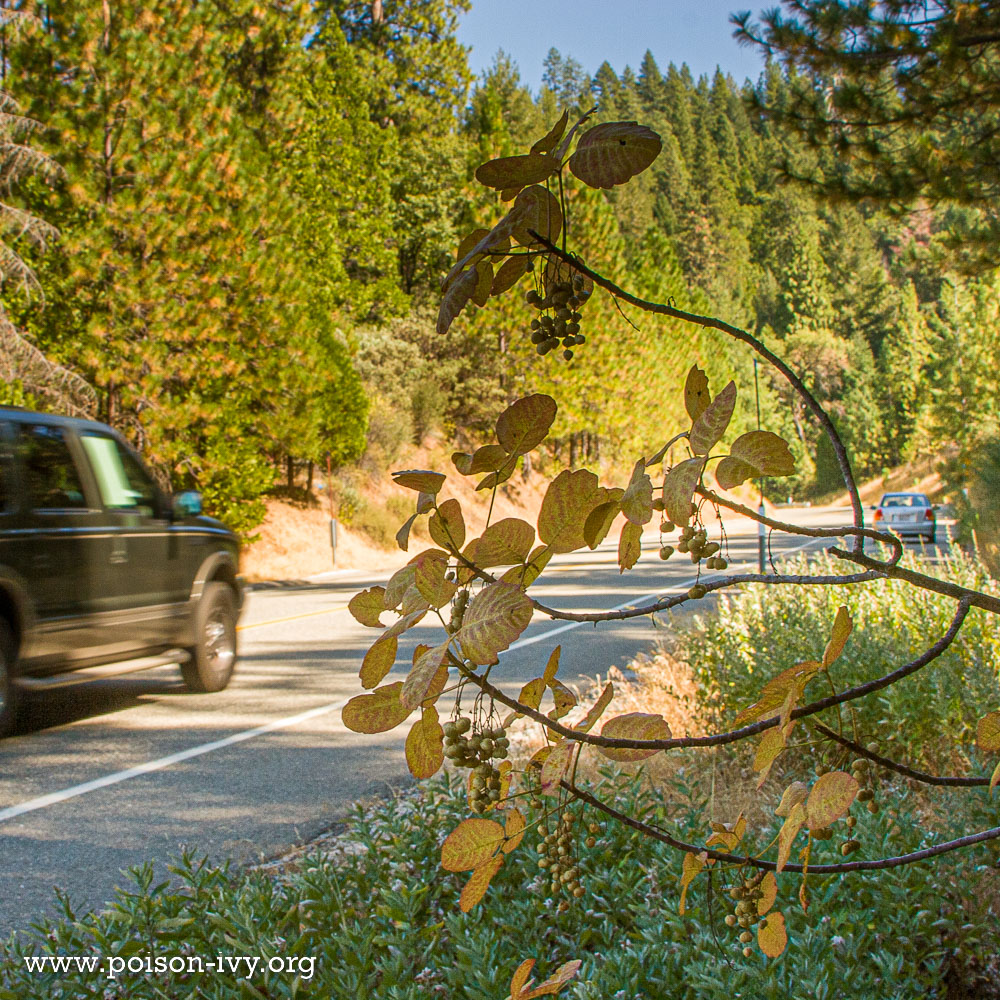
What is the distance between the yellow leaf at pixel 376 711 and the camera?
→ 833 mm

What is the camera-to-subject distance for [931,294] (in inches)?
3258

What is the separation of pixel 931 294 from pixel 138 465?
86.6 m

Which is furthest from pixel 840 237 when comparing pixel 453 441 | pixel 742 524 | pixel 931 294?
pixel 453 441

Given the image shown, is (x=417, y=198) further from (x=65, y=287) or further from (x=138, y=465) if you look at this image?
(x=138, y=465)

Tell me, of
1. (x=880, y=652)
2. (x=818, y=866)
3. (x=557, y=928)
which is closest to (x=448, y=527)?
(x=818, y=866)

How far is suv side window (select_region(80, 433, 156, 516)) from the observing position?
6562 millimetres

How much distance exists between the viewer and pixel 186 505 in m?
7.32

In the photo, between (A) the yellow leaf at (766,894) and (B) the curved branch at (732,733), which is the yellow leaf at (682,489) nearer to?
(B) the curved branch at (732,733)

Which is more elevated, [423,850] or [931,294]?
[931,294]

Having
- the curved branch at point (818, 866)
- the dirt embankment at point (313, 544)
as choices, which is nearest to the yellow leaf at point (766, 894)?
the curved branch at point (818, 866)

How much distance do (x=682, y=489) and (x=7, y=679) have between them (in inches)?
236

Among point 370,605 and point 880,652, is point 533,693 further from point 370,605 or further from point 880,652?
point 880,652

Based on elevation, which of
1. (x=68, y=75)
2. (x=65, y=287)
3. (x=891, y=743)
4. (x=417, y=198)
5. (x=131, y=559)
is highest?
(x=417, y=198)

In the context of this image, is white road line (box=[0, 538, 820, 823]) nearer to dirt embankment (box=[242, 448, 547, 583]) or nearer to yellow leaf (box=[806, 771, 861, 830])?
yellow leaf (box=[806, 771, 861, 830])
